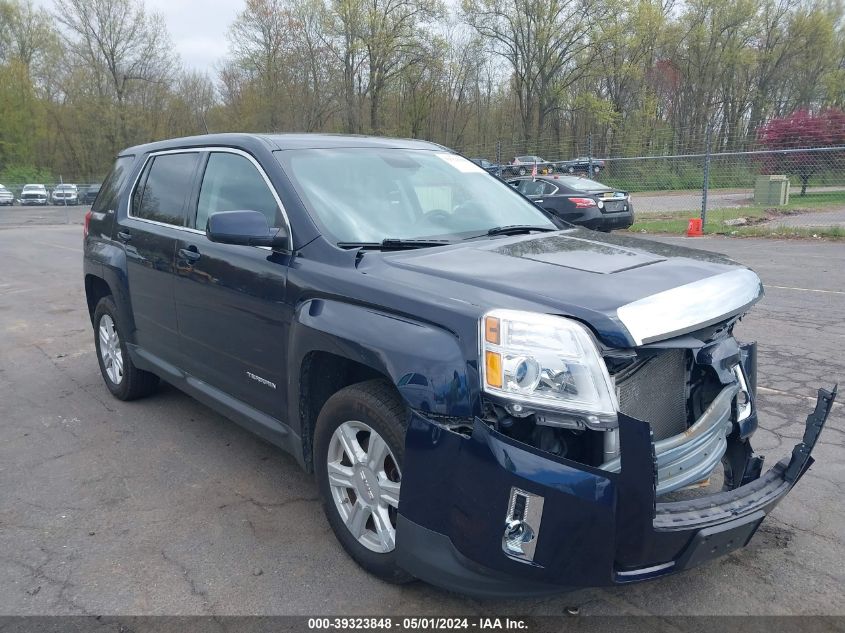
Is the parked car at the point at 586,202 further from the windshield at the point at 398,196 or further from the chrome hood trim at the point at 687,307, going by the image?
the chrome hood trim at the point at 687,307

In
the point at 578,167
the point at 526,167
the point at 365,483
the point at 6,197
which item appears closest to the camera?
the point at 365,483

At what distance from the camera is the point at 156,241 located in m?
4.24

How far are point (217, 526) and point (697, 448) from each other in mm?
2220

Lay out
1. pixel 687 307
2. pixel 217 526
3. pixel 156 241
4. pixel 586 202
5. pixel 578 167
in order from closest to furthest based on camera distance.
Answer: pixel 687 307 → pixel 217 526 → pixel 156 241 → pixel 586 202 → pixel 578 167

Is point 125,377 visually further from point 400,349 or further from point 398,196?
point 400,349

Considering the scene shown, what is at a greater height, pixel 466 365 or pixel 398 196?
pixel 398 196

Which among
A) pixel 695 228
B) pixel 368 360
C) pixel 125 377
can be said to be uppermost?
pixel 368 360

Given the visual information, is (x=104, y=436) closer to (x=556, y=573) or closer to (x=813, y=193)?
(x=556, y=573)

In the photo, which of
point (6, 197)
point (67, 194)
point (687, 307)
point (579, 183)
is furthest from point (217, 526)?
point (6, 197)

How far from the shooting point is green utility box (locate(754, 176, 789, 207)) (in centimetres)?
2148

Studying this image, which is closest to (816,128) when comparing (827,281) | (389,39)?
(827,281)

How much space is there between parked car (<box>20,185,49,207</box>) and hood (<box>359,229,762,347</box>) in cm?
4512

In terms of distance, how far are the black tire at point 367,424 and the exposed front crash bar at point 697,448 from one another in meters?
0.92

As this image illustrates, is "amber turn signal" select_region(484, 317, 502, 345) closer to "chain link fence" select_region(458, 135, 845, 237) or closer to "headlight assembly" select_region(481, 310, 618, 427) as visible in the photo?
"headlight assembly" select_region(481, 310, 618, 427)
